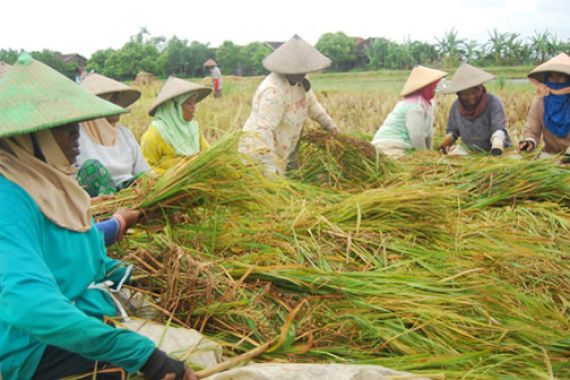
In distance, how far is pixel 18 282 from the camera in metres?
1.26

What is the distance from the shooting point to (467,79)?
4699mm

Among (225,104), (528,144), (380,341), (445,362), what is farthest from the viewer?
(225,104)

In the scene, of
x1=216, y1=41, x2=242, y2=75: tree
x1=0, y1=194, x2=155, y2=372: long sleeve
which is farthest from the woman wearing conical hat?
x1=216, y1=41, x2=242, y2=75: tree

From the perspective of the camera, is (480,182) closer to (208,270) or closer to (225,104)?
(208,270)

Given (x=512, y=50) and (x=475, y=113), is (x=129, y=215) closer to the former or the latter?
(x=475, y=113)

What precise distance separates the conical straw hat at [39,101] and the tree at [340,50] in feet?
142

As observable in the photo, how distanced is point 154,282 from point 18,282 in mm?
726

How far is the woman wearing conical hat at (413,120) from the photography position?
15.9 ft

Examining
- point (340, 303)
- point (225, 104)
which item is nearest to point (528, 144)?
point (340, 303)

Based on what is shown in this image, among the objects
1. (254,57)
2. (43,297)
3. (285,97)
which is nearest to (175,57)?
(254,57)

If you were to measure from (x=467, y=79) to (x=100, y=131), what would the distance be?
2975 mm

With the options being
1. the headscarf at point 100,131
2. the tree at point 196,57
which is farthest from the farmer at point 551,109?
the tree at point 196,57

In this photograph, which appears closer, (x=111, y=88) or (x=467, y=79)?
(x=111, y=88)

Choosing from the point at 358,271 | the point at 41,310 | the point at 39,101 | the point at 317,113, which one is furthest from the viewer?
the point at 317,113
